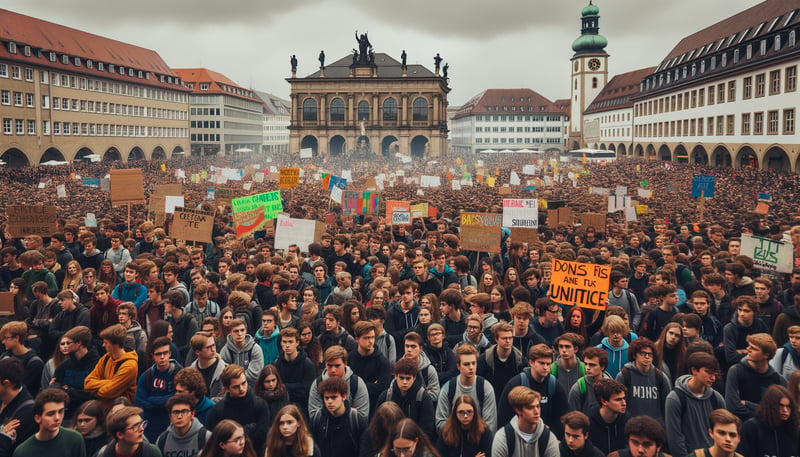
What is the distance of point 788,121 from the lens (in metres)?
39.8

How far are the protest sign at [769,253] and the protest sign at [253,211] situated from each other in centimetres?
1055

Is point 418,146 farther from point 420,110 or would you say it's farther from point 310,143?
point 310,143

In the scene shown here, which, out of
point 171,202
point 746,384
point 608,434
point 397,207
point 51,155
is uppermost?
point 51,155

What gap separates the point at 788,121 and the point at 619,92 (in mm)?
60600

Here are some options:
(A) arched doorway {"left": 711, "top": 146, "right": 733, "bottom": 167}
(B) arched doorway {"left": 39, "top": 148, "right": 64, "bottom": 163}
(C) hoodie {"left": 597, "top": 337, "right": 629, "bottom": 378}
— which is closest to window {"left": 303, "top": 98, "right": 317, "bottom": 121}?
(B) arched doorway {"left": 39, "top": 148, "right": 64, "bottom": 163}

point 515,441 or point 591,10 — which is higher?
point 591,10

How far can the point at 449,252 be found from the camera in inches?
487

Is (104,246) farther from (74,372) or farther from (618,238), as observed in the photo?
(618,238)

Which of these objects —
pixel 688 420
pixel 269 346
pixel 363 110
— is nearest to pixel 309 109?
pixel 363 110

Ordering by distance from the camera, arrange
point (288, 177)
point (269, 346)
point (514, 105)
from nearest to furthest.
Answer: point (269, 346) < point (288, 177) < point (514, 105)

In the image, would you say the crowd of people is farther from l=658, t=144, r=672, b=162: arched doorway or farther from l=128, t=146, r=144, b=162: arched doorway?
l=128, t=146, r=144, b=162: arched doorway

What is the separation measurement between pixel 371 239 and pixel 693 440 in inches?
336

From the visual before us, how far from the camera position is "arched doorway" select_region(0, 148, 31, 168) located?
57031mm

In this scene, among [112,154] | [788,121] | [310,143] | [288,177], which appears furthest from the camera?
[310,143]
